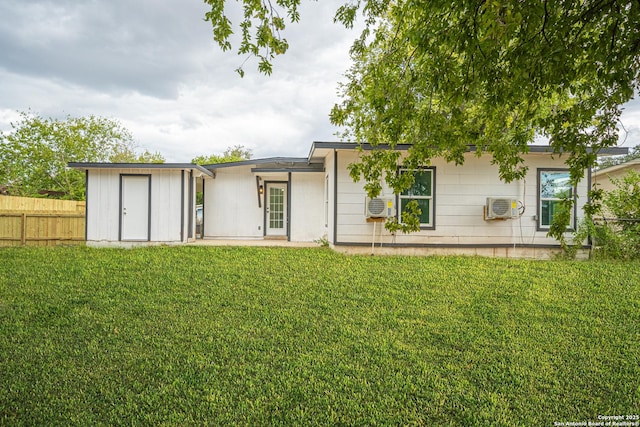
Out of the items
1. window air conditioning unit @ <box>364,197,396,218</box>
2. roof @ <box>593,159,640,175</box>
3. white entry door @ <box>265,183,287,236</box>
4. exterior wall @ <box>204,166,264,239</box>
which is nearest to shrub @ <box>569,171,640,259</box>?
window air conditioning unit @ <box>364,197,396,218</box>

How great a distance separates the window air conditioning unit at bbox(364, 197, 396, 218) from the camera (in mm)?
7434

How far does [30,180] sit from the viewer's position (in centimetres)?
1828

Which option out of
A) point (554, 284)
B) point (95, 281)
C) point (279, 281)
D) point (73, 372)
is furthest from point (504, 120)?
point (95, 281)

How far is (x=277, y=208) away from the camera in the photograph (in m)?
10.9

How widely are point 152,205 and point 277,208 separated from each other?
3678 millimetres

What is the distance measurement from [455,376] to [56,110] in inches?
928

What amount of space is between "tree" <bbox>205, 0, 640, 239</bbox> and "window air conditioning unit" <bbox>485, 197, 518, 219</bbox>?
15.6 ft

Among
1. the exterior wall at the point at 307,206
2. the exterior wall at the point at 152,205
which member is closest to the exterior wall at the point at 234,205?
the exterior wall at the point at 307,206

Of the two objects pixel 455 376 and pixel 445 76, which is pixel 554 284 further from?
pixel 445 76

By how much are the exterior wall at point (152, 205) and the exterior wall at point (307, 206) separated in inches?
120

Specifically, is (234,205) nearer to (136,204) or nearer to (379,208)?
(136,204)

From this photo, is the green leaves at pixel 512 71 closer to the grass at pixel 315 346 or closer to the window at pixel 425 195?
the grass at pixel 315 346

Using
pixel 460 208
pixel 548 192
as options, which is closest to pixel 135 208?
pixel 460 208

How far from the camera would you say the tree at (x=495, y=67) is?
1.89 m
